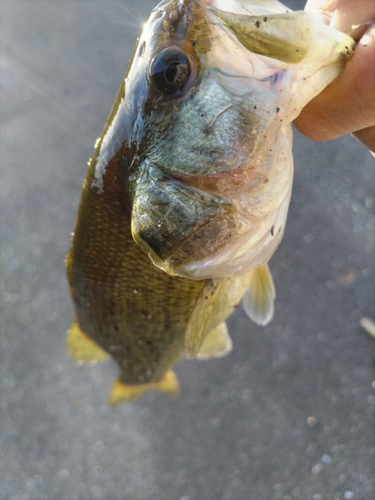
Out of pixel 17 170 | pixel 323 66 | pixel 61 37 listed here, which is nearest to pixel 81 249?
pixel 323 66

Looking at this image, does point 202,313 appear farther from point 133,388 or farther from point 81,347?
point 133,388

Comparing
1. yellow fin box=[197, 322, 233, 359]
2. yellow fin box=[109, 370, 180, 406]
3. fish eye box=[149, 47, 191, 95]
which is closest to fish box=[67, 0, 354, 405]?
fish eye box=[149, 47, 191, 95]

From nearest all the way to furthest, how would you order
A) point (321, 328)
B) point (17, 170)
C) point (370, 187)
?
point (321, 328)
point (370, 187)
point (17, 170)

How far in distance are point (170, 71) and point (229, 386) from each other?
2116 millimetres

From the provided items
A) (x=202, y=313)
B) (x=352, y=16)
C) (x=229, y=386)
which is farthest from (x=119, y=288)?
(x=229, y=386)

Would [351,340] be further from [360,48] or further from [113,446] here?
[360,48]

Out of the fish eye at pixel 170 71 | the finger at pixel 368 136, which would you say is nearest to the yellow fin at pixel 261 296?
the finger at pixel 368 136

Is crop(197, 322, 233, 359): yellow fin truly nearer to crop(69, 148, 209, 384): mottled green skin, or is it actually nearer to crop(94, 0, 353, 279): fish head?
crop(69, 148, 209, 384): mottled green skin

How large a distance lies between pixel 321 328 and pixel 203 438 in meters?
1.05

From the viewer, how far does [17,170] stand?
11.0 feet

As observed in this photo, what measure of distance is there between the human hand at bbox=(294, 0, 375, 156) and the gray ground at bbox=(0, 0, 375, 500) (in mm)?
1802

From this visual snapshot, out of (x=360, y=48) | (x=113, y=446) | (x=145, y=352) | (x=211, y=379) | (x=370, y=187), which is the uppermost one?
(x=360, y=48)

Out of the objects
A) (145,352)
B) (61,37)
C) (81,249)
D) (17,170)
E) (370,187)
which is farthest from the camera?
(61,37)

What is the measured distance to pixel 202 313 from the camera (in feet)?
4.07
